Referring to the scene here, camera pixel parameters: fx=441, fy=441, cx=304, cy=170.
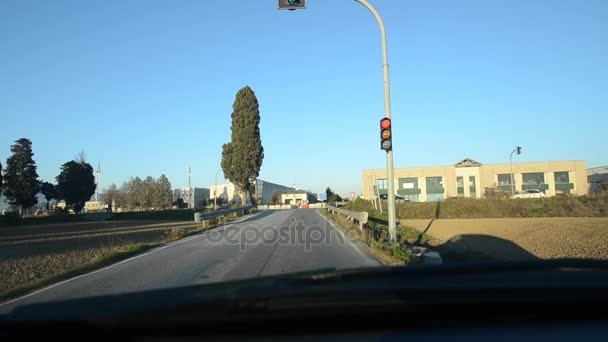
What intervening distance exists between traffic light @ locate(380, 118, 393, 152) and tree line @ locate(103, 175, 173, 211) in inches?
3075

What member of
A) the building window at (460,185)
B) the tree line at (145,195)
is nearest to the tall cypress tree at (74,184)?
the tree line at (145,195)

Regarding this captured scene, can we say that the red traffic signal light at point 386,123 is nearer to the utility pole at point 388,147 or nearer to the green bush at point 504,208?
the utility pole at point 388,147

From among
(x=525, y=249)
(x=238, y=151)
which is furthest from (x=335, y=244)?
(x=238, y=151)

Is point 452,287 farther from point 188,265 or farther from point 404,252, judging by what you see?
point 188,265

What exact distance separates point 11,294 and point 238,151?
41.9 m

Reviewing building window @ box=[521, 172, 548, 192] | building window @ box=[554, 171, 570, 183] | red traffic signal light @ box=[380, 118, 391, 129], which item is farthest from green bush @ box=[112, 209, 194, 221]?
building window @ box=[554, 171, 570, 183]

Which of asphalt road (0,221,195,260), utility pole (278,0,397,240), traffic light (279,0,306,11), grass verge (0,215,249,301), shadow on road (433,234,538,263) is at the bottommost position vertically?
shadow on road (433,234,538,263)

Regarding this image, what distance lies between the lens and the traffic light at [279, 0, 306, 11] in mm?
10117

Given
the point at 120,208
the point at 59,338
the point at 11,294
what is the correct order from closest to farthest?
the point at 59,338, the point at 11,294, the point at 120,208

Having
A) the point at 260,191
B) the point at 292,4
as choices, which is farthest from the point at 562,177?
the point at 292,4

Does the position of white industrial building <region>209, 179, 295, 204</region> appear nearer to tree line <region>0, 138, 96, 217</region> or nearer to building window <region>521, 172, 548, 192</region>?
tree line <region>0, 138, 96, 217</region>

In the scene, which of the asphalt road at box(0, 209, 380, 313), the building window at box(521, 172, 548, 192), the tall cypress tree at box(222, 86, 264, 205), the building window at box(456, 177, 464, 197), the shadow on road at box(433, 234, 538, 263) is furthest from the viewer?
the building window at box(456, 177, 464, 197)

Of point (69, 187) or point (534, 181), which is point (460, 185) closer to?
point (534, 181)

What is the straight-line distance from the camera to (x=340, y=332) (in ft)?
8.36
